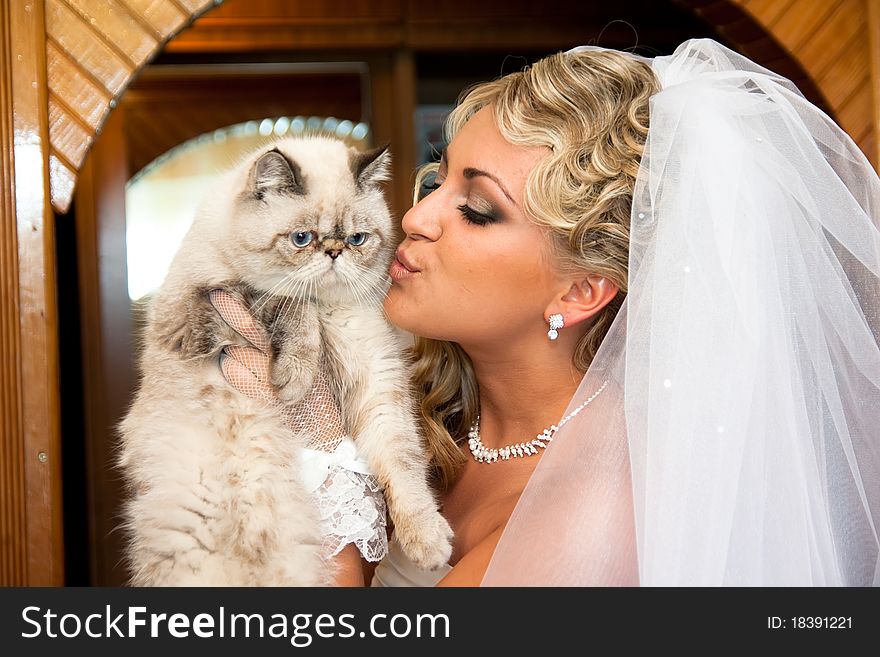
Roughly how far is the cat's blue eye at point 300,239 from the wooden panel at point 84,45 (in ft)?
1.45

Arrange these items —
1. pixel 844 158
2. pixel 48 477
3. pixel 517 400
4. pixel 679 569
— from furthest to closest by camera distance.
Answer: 1. pixel 517 400
2. pixel 48 477
3. pixel 844 158
4. pixel 679 569

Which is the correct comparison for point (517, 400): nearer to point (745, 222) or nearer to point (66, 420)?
point (745, 222)

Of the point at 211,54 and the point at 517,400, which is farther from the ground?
the point at 211,54

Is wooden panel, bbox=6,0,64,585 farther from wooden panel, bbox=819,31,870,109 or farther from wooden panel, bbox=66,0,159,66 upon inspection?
wooden panel, bbox=819,31,870,109

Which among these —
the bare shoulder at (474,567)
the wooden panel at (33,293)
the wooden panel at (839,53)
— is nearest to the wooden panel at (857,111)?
the wooden panel at (839,53)

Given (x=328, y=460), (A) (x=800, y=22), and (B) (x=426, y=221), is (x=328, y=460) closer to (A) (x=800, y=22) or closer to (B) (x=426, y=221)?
(B) (x=426, y=221)

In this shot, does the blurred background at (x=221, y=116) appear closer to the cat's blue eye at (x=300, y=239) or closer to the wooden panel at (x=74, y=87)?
the wooden panel at (x=74, y=87)

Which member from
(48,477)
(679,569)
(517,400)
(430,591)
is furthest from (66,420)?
(679,569)

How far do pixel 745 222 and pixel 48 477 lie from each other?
1.33 meters

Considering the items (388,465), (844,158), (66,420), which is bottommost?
(388,465)

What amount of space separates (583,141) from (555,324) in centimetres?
35

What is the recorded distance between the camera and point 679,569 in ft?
4.10

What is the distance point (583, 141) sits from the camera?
5.23 feet

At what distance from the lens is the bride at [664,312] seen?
1.31 m
